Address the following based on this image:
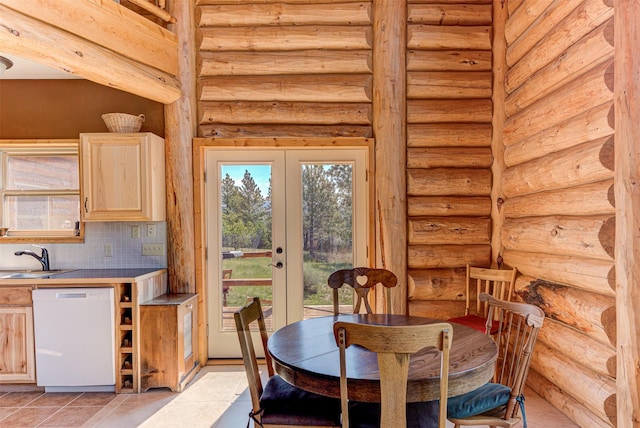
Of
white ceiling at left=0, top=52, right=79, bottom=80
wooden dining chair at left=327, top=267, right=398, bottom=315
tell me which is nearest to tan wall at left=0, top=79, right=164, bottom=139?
white ceiling at left=0, top=52, right=79, bottom=80

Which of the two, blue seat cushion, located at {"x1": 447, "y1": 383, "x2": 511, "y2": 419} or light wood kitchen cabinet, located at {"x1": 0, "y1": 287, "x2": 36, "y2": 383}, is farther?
light wood kitchen cabinet, located at {"x1": 0, "y1": 287, "x2": 36, "y2": 383}

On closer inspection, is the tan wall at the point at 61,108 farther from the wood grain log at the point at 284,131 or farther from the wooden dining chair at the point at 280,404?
the wooden dining chair at the point at 280,404

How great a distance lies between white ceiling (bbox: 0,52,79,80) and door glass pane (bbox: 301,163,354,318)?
248 centimetres

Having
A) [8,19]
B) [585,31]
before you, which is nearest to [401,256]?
[585,31]

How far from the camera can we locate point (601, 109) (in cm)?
228

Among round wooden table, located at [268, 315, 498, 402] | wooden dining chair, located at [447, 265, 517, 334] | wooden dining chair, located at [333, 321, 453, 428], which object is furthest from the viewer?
wooden dining chair, located at [447, 265, 517, 334]

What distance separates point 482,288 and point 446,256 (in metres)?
0.44

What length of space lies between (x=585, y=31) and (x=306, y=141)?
223 centimetres

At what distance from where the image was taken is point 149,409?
280 cm

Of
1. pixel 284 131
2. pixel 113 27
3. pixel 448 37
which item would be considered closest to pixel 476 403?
pixel 284 131

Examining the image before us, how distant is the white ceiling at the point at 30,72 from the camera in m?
3.33

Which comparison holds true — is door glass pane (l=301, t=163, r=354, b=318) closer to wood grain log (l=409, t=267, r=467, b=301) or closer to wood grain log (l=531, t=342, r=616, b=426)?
wood grain log (l=409, t=267, r=467, b=301)

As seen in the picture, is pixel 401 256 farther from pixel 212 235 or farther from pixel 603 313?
pixel 212 235

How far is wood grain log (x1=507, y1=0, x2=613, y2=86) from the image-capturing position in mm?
2338
